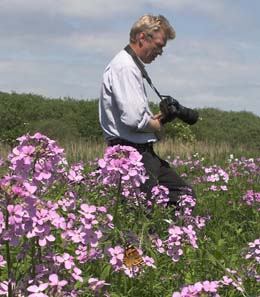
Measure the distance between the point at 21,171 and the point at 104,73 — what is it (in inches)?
117

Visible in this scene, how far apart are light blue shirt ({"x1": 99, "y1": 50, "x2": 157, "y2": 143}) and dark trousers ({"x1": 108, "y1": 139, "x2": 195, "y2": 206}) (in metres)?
0.09

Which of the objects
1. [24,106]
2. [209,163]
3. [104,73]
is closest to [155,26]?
[104,73]

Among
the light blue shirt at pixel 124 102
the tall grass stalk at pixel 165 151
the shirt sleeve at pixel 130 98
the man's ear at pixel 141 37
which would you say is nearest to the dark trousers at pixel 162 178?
the light blue shirt at pixel 124 102

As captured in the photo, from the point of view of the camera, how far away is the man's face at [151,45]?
16.3ft

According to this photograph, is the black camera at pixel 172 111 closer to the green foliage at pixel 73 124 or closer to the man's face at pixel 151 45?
the man's face at pixel 151 45

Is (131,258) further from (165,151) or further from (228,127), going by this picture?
(228,127)

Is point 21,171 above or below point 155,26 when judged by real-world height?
below

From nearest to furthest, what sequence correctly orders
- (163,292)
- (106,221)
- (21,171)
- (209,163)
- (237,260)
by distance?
(21,171) → (106,221) → (163,292) → (237,260) → (209,163)

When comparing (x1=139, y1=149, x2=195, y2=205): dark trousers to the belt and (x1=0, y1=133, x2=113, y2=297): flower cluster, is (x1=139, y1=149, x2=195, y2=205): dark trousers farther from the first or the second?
(x1=0, y1=133, x2=113, y2=297): flower cluster

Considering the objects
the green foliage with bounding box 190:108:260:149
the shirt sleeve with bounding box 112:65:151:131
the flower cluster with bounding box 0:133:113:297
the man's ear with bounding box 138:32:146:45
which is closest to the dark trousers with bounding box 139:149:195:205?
the shirt sleeve with bounding box 112:65:151:131

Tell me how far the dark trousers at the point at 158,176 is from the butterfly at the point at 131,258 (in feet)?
8.03

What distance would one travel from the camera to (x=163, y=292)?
10.3ft

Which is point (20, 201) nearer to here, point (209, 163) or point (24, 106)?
point (209, 163)

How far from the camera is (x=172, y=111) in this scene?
5.20m
